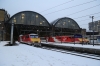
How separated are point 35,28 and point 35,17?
6.00 m

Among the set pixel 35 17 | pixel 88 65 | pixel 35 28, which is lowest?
pixel 88 65

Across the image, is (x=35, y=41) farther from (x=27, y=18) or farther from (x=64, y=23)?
(x=64, y=23)

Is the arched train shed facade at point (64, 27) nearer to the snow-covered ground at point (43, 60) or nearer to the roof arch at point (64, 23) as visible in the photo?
the roof arch at point (64, 23)

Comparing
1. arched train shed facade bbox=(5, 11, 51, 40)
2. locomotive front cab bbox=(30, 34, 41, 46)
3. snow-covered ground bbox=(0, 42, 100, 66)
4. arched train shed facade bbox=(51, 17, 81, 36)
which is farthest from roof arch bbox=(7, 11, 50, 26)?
snow-covered ground bbox=(0, 42, 100, 66)

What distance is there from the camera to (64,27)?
3041 inches

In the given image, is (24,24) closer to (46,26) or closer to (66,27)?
(46,26)

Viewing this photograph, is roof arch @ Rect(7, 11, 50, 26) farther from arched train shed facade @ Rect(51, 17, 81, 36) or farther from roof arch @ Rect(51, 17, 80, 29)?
roof arch @ Rect(51, 17, 80, 29)

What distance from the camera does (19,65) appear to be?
30.5ft

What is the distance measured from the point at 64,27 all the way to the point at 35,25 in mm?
18651

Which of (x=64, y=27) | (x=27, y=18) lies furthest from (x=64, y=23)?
(x=27, y=18)

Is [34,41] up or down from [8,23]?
down

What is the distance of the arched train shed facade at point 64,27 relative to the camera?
7514cm

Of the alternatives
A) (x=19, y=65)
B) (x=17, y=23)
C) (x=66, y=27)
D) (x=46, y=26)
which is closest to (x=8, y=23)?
(x=17, y=23)

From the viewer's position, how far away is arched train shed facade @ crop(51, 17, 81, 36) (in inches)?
2958
